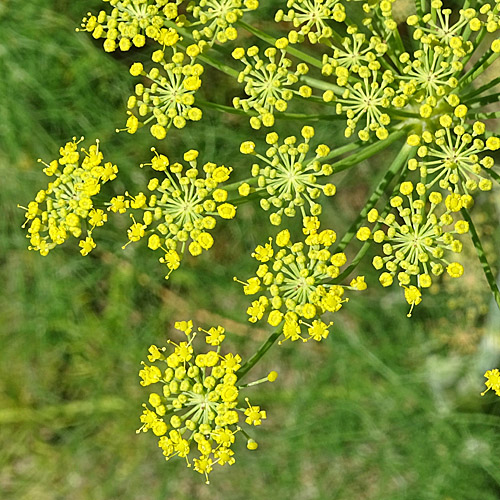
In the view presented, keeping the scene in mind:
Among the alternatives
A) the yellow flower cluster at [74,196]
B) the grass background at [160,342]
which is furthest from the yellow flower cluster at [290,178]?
the grass background at [160,342]

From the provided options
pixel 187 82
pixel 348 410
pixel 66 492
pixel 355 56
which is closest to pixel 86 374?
pixel 66 492

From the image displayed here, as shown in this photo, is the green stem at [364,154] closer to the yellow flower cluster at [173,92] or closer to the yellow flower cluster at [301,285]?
the yellow flower cluster at [301,285]

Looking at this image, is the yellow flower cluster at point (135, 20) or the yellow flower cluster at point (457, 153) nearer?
the yellow flower cluster at point (457, 153)

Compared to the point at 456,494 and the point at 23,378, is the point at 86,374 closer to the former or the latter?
the point at 23,378

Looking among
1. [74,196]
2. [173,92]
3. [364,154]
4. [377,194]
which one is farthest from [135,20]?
[377,194]

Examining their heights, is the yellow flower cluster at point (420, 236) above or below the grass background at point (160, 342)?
above

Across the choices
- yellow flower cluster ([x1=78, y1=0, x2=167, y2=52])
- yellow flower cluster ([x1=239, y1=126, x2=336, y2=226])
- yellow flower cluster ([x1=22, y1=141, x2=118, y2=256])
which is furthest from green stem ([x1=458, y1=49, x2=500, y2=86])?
yellow flower cluster ([x1=22, y1=141, x2=118, y2=256])

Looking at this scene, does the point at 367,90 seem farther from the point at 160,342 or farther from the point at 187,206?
the point at 160,342
